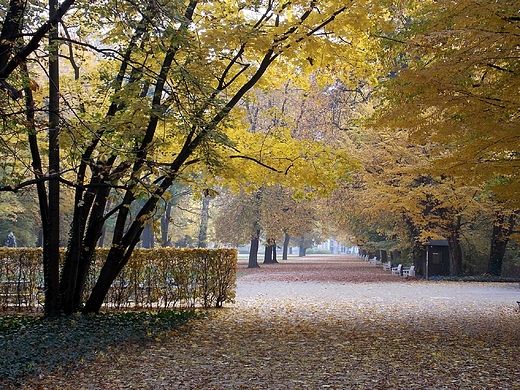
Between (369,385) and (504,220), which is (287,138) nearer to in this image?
(369,385)

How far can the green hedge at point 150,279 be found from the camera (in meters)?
12.7

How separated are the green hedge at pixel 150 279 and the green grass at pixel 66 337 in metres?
1.85

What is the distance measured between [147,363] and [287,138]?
5.97 m

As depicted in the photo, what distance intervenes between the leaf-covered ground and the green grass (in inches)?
9.4

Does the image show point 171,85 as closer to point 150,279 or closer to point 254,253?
point 150,279

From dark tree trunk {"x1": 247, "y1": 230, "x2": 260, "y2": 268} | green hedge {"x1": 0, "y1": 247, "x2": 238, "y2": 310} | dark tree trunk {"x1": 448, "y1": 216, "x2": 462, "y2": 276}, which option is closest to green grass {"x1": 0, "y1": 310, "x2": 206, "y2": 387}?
green hedge {"x1": 0, "y1": 247, "x2": 238, "y2": 310}

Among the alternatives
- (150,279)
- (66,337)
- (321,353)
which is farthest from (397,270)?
(66,337)

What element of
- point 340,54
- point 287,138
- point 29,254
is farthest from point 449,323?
point 29,254

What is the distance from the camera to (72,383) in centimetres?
574

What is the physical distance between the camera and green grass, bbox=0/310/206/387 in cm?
624

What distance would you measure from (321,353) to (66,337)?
348cm

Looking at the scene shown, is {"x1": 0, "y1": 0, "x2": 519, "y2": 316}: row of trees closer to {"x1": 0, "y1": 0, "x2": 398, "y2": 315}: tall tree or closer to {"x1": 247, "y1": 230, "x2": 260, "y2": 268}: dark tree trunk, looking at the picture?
{"x1": 0, "y1": 0, "x2": 398, "y2": 315}: tall tree

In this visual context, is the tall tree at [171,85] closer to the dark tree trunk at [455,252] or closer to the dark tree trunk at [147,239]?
the dark tree trunk at [455,252]

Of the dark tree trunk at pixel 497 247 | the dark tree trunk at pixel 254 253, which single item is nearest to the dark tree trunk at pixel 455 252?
the dark tree trunk at pixel 497 247
